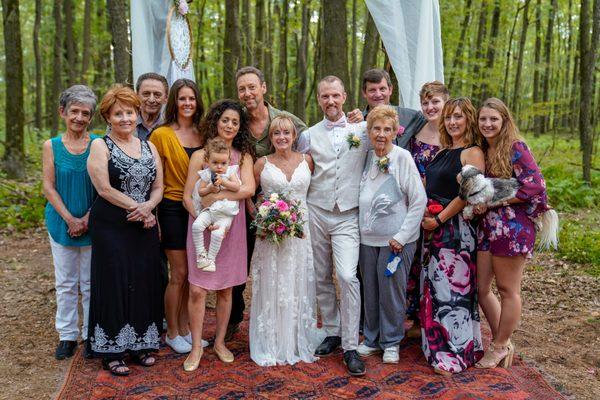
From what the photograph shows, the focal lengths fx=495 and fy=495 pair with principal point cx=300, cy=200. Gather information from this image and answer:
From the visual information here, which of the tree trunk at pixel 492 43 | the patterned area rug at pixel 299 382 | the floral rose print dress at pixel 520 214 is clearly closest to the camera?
the patterned area rug at pixel 299 382

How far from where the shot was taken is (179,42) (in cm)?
560

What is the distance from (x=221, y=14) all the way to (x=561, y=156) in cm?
1263

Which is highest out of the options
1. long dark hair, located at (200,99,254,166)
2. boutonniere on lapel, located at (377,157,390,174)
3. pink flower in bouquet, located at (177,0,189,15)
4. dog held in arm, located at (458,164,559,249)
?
pink flower in bouquet, located at (177,0,189,15)

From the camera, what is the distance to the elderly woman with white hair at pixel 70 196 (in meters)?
4.02

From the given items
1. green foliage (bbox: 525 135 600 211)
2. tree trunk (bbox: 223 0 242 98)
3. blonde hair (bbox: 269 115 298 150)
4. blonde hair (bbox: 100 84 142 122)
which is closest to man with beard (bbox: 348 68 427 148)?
blonde hair (bbox: 269 115 298 150)

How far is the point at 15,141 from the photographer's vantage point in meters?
10.3

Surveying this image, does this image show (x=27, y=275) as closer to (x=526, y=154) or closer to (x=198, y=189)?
(x=198, y=189)

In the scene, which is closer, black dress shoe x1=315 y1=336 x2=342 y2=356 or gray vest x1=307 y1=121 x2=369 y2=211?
gray vest x1=307 y1=121 x2=369 y2=211

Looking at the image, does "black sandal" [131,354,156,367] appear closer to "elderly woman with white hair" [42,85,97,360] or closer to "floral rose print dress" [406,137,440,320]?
"elderly woman with white hair" [42,85,97,360]

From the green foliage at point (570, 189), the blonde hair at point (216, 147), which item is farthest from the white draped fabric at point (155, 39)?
the green foliage at point (570, 189)

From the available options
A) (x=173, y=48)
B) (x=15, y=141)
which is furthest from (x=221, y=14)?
(x=173, y=48)

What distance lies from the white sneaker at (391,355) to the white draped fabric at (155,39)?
142 inches

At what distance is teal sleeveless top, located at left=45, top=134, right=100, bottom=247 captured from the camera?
4043 millimetres

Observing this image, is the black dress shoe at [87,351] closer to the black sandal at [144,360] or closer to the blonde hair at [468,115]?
the black sandal at [144,360]
